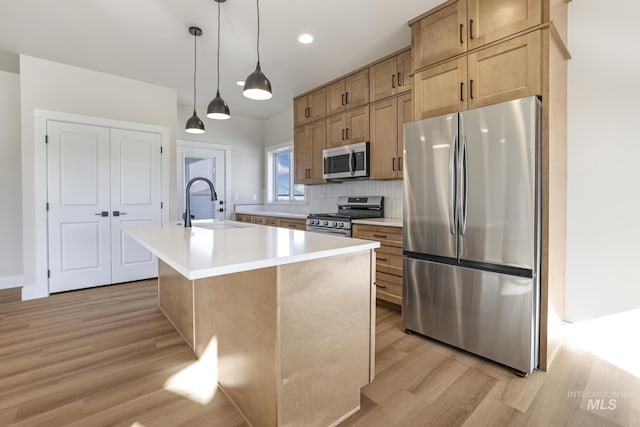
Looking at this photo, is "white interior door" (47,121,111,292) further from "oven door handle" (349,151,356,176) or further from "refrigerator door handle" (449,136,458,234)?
"refrigerator door handle" (449,136,458,234)

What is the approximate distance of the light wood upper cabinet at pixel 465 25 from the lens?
202 centimetres

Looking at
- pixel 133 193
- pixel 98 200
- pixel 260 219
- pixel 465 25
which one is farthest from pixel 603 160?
pixel 98 200

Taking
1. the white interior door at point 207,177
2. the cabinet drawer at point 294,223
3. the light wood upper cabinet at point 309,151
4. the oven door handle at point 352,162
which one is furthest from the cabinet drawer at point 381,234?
the white interior door at point 207,177

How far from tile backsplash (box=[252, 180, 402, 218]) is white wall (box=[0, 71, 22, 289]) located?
11.8 ft

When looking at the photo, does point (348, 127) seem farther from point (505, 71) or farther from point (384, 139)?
point (505, 71)

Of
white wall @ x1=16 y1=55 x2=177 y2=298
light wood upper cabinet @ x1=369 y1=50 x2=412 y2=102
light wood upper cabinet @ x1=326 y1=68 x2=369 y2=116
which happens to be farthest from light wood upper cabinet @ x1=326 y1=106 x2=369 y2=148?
white wall @ x1=16 y1=55 x2=177 y2=298

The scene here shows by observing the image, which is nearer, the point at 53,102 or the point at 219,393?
the point at 219,393

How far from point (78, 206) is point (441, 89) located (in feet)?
13.7

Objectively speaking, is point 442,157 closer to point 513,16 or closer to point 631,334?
point 513,16

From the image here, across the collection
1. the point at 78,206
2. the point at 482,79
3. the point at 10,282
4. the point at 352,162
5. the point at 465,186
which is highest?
the point at 482,79

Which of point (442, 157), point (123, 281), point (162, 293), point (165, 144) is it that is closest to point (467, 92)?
point (442, 157)

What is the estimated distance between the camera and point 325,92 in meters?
4.14

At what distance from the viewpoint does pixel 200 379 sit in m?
1.92

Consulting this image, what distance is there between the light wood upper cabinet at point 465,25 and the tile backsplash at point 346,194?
58.2 inches
